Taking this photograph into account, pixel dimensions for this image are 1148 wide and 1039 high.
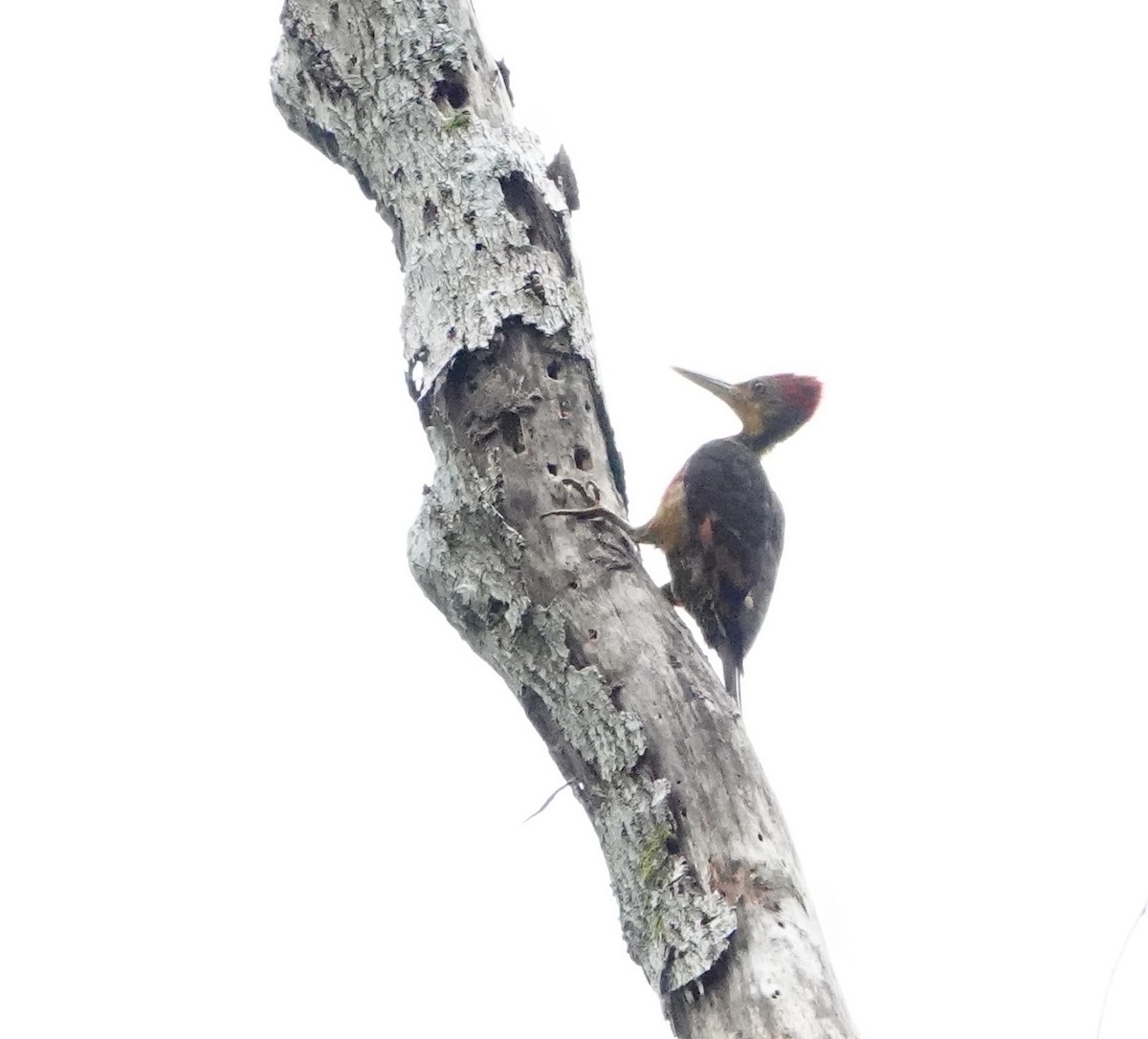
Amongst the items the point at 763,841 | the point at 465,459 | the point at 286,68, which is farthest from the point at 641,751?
the point at 286,68

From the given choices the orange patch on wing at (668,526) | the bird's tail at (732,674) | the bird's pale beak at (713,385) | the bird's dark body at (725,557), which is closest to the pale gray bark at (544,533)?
the orange patch on wing at (668,526)

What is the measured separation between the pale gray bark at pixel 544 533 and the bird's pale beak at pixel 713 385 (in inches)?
79.2

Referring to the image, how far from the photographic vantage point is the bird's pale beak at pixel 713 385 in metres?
5.57

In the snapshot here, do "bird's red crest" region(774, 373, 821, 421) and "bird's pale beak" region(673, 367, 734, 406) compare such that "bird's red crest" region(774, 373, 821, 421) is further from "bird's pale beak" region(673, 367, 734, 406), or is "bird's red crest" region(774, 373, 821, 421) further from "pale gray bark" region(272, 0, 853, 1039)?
"pale gray bark" region(272, 0, 853, 1039)

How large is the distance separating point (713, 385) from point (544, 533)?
264 cm

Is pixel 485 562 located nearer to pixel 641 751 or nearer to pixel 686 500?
pixel 641 751

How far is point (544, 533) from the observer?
3.11 meters

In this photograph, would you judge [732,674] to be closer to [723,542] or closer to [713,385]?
[723,542]

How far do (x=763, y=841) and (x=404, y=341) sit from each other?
1.63 m

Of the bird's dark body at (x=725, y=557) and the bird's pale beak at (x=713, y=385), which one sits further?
the bird's pale beak at (x=713, y=385)

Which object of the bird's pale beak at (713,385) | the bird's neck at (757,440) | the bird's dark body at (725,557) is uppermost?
the bird's pale beak at (713,385)

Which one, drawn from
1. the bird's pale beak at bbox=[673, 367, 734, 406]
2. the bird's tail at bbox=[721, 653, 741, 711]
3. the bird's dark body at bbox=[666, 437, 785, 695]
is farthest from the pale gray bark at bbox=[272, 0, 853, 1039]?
the bird's pale beak at bbox=[673, 367, 734, 406]

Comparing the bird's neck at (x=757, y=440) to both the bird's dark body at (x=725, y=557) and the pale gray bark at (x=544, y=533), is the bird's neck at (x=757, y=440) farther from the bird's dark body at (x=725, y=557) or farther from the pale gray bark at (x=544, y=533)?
the pale gray bark at (x=544, y=533)

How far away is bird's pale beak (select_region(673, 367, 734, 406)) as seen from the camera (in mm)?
5566
